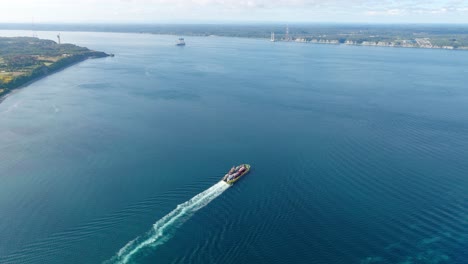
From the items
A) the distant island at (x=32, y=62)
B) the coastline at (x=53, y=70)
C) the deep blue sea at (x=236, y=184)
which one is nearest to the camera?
the deep blue sea at (x=236, y=184)

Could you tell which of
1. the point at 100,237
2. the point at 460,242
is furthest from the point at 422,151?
the point at 100,237

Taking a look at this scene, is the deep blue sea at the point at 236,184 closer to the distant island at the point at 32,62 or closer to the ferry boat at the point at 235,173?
the ferry boat at the point at 235,173

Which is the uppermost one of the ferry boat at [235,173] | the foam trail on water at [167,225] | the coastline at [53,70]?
the coastline at [53,70]

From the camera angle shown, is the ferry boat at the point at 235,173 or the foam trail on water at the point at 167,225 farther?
the ferry boat at the point at 235,173

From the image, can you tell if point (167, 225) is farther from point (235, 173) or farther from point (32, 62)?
point (32, 62)

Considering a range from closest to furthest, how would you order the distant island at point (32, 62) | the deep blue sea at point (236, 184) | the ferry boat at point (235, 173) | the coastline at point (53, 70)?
the deep blue sea at point (236, 184) < the ferry boat at point (235, 173) < the coastline at point (53, 70) < the distant island at point (32, 62)

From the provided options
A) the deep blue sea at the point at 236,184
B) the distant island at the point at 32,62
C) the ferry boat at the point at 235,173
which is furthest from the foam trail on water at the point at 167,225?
the distant island at the point at 32,62
